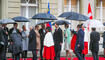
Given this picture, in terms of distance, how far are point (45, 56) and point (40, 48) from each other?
803 mm

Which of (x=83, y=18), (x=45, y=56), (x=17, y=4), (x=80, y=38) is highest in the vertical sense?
(x=17, y=4)

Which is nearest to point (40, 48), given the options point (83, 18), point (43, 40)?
point (43, 40)

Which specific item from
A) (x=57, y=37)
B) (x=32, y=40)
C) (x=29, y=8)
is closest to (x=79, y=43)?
(x=57, y=37)

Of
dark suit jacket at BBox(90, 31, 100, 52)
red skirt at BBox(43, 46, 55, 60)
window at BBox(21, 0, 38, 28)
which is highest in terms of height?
window at BBox(21, 0, 38, 28)

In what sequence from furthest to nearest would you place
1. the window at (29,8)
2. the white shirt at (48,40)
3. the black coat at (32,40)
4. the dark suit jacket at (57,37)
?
the window at (29,8) < the dark suit jacket at (57,37) < the black coat at (32,40) < the white shirt at (48,40)

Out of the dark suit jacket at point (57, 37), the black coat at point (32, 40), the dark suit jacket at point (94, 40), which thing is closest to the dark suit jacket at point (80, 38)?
the dark suit jacket at point (94, 40)

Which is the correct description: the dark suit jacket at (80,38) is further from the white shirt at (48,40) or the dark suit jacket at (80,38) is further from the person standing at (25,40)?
the person standing at (25,40)

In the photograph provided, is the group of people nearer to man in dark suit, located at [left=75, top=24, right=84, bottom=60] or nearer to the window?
man in dark suit, located at [left=75, top=24, right=84, bottom=60]

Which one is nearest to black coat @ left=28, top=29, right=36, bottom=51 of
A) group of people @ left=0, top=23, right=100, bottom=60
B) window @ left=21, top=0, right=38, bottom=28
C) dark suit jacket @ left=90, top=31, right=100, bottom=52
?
group of people @ left=0, top=23, right=100, bottom=60

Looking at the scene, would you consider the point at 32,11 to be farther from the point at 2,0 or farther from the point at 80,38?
the point at 80,38

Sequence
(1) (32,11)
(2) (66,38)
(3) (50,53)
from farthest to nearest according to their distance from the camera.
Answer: (1) (32,11)
(2) (66,38)
(3) (50,53)

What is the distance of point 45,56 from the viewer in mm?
10953

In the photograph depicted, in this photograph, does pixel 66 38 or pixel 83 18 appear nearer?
pixel 83 18

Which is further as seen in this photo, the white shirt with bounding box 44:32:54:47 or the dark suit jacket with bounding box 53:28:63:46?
the dark suit jacket with bounding box 53:28:63:46
